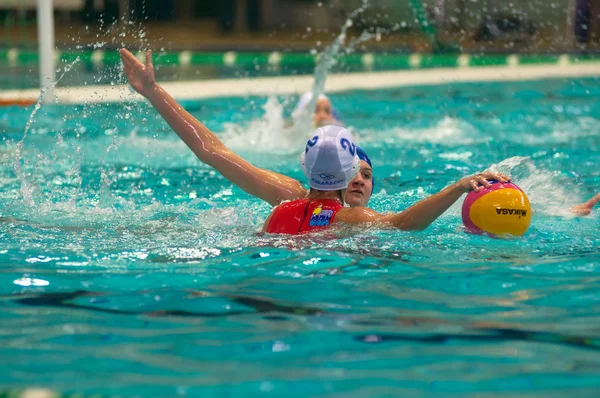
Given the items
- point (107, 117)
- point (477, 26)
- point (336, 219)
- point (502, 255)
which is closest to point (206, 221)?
point (336, 219)

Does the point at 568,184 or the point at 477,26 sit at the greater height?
the point at 477,26

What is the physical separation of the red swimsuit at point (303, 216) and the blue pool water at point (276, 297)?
0.07 metres

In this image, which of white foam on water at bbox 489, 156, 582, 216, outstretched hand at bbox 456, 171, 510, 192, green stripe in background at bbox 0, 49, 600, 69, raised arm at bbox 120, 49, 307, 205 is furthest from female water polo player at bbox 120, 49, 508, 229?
green stripe in background at bbox 0, 49, 600, 69

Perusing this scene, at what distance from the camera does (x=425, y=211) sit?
11.3 feet

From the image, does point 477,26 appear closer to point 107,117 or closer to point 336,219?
point 107,117

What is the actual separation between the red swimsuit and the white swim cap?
0.08 meters

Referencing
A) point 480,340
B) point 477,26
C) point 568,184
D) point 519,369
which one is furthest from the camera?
point 477,26

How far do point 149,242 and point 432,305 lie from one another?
139 centimetres

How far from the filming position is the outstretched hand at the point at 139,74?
13.1 feet

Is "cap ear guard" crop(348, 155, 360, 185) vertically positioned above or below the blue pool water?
above

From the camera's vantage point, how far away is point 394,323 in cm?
286

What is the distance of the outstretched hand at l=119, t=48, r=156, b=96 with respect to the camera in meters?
3.98

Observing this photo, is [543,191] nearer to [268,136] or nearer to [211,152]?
[211,152]

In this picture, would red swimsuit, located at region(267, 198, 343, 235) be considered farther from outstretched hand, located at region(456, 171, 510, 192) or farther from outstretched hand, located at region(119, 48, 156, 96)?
→ outstretched hand, located at region(119, 48, 156, 96)
